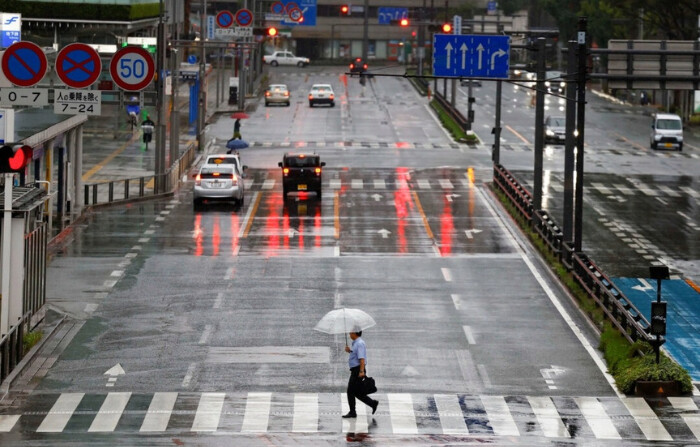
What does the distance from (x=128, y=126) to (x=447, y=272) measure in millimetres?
52954

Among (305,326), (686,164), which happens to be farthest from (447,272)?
(686,164)

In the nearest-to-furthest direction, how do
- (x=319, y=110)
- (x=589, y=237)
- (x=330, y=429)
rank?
(x=330, y=429)
(x=589, y=237)
(x=319, y=110)

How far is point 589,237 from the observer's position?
47750 millimetres

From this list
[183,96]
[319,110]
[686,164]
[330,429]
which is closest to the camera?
[330,429]

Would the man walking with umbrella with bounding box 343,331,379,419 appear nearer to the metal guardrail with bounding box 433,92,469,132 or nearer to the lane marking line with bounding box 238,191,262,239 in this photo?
the lane marking line with bounding box 238,191,262,239

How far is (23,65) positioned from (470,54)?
2105cm

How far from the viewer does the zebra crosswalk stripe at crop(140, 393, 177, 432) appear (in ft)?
76.9

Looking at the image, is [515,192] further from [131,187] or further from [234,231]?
[131,187]

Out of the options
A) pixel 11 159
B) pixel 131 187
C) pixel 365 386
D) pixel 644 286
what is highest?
pixel 11 159

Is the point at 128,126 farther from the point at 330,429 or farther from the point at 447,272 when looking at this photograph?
the point at 330,429

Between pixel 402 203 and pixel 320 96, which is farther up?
pixel 320 96

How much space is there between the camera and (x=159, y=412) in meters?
24.6

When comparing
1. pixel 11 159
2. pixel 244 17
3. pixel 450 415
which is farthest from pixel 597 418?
pixel 244 17

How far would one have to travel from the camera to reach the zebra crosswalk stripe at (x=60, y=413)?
76.1ft
